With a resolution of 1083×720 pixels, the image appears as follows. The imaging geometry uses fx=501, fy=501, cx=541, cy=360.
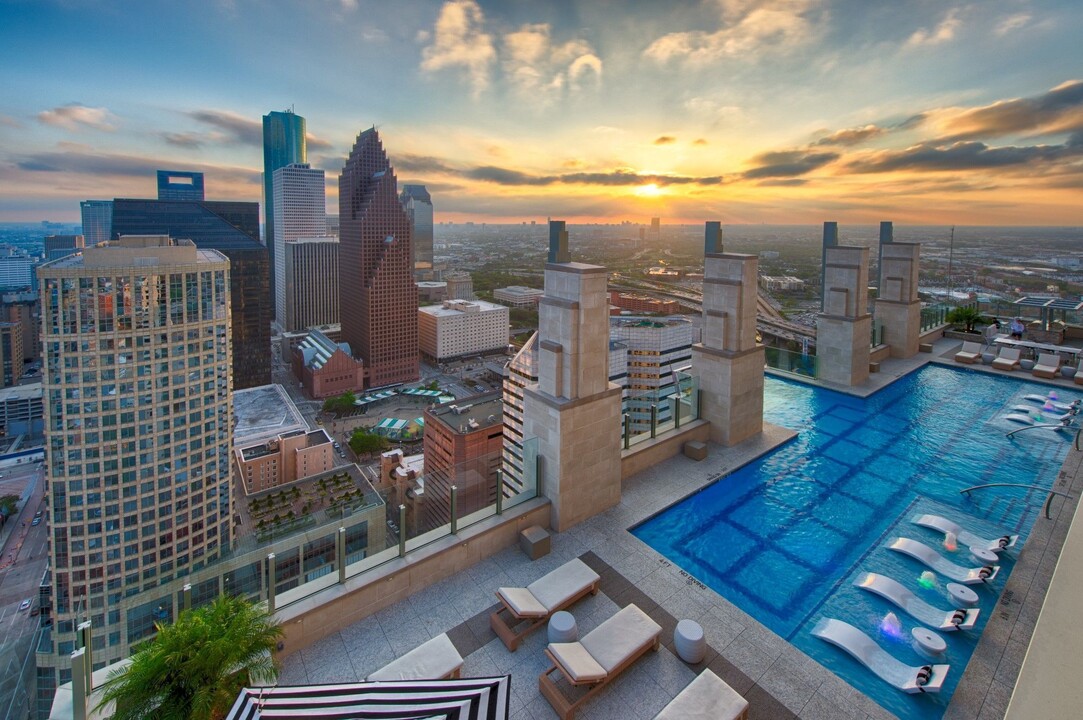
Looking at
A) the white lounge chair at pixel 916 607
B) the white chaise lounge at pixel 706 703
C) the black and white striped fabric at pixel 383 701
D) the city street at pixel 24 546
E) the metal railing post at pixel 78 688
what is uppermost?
the black and white striped fabric at pixel 383 701

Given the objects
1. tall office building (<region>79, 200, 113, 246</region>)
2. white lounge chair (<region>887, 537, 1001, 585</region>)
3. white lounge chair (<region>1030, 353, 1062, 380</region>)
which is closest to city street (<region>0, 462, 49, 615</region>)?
white lounge chair (<region>887, 537, 1001, 585</region>)

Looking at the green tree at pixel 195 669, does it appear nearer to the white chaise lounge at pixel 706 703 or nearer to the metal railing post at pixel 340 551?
the metal railing post at pixel 340 551

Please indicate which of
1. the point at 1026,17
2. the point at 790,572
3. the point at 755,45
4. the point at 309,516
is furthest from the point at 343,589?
the point at 1026,17

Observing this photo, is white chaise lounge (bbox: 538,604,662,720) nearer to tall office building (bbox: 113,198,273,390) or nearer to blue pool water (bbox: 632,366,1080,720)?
blue pool water (bbox: 632,366,1080,720)

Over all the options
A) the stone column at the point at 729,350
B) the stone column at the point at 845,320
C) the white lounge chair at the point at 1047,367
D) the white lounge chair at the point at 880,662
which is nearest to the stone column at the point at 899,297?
the white lounge chair at the point at 1047,367

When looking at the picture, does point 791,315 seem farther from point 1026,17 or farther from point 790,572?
point 790,572

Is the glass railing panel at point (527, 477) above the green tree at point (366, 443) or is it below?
above
